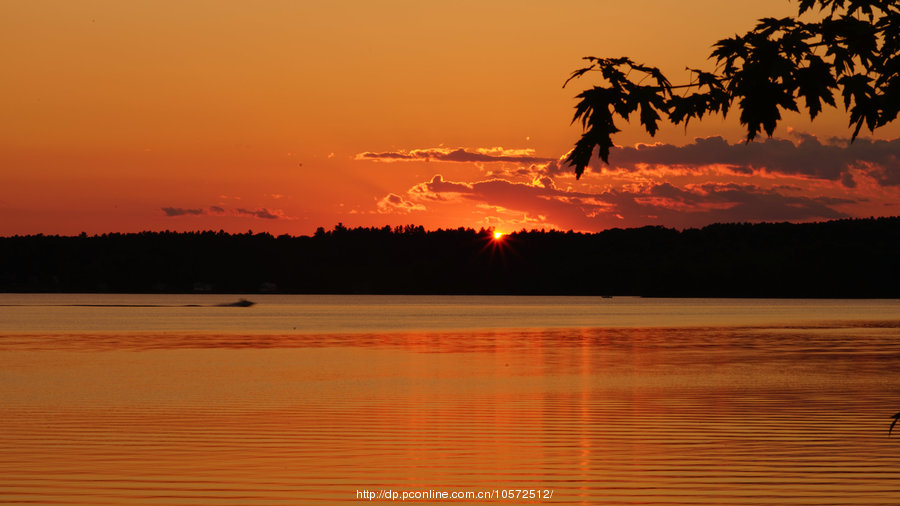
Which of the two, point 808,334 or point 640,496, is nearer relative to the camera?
point 640,496

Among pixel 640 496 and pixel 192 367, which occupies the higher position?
pixel 192 367

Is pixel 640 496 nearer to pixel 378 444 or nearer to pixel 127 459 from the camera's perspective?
pixel 378 444

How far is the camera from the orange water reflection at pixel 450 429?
63.2 feet

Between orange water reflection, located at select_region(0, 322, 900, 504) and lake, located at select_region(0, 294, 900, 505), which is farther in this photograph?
orange water reflection, located at select_region(0, 322, 900, 504)

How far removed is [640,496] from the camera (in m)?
18.3

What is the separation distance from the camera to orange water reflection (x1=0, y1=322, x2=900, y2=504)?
19.2m

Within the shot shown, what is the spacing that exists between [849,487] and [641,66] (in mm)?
11408

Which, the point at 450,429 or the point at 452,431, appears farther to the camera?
the point at 450,429

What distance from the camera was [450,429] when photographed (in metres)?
27.1

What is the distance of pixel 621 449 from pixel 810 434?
4.74 metres

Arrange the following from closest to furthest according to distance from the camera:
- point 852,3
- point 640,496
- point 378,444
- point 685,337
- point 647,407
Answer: point 852,3 → point 640,496 → point 378,444 → point 647,407 → point 685,337

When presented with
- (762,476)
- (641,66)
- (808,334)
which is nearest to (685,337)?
(808,334)

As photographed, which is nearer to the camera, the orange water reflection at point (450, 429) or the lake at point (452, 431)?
the lake at point (452, 431)

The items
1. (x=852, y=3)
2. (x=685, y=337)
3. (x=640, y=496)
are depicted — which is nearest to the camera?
(x=852, y=3)
